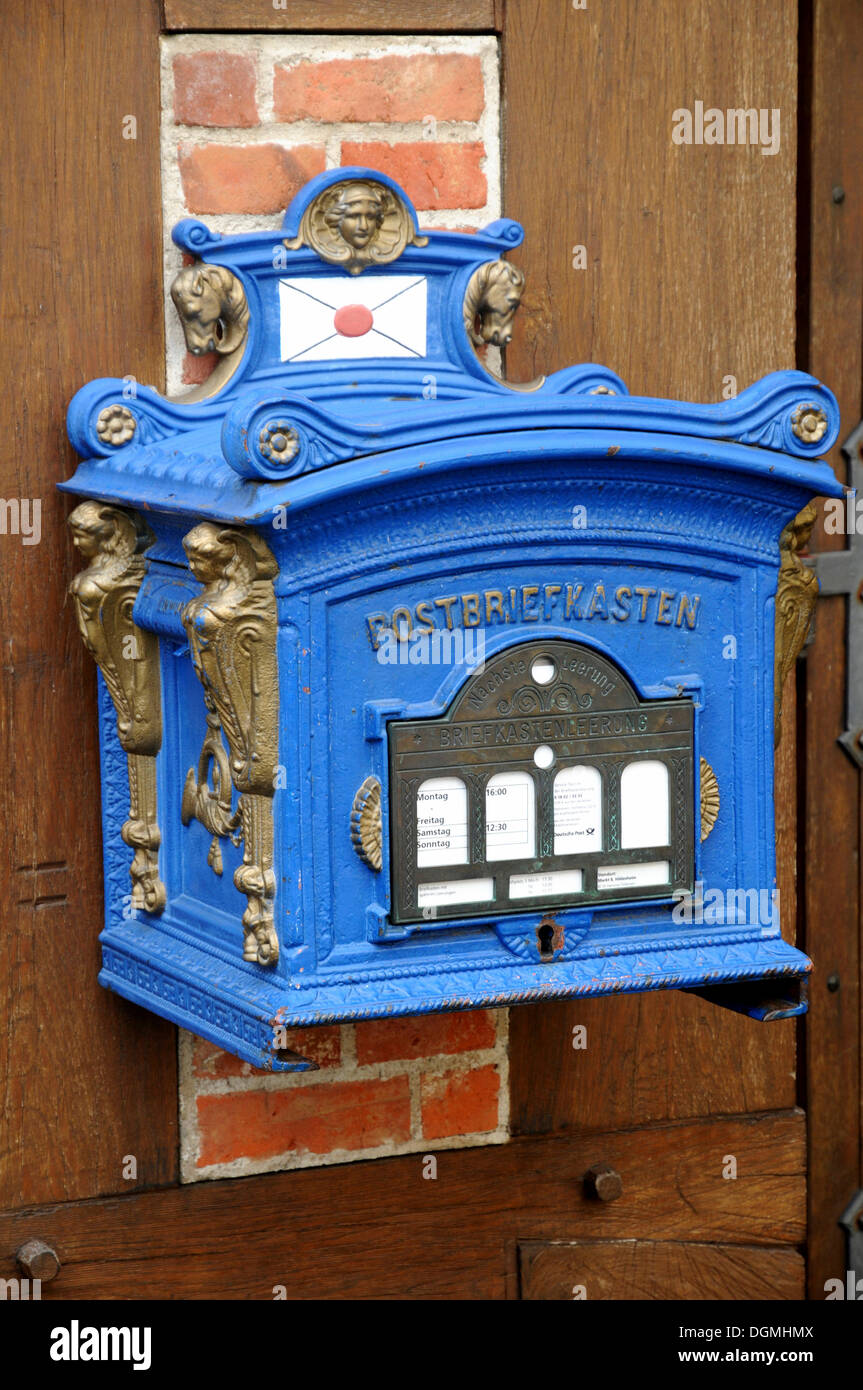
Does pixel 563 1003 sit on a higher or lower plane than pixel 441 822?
lower

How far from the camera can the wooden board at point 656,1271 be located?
304 cm

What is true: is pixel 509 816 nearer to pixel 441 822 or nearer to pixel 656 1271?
pixel 441 822

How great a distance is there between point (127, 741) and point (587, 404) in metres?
0.83

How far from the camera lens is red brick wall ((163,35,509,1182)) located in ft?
8.66

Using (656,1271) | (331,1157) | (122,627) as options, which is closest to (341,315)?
(122,627)

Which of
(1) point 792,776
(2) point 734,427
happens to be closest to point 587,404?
(2) point 734,427

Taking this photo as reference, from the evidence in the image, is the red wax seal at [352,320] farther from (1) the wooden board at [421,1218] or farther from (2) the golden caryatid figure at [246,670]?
(1) the wooden board at [421,1218]

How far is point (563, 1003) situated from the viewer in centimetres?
301

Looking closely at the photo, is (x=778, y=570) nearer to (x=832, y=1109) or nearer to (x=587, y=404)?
(x=587, y=404)

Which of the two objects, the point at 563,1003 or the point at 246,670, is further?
the point at 563,1003

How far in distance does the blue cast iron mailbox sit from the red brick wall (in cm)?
10

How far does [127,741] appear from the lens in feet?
8.46

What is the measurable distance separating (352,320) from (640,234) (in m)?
0.54

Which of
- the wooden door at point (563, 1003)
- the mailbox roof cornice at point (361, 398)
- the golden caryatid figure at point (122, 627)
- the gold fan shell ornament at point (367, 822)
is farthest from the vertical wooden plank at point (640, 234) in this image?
the gold fan shell ornament at point (367, 822)
